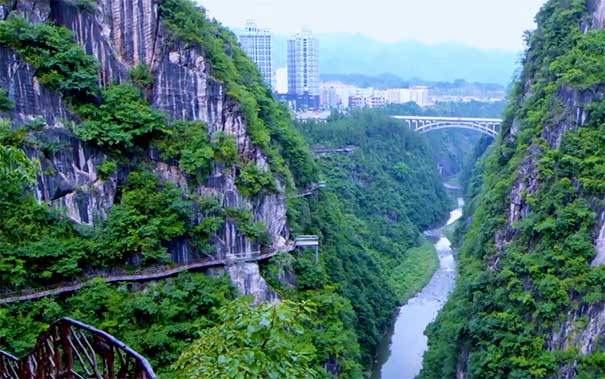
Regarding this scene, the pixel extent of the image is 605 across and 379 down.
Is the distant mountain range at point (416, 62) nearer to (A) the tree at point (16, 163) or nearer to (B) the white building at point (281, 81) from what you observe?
(B) the white building at point (281, 81)

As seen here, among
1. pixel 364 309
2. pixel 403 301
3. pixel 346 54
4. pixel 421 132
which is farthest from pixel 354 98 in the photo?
pixel 346 54

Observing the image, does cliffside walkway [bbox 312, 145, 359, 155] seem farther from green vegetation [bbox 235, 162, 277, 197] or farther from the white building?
the white building

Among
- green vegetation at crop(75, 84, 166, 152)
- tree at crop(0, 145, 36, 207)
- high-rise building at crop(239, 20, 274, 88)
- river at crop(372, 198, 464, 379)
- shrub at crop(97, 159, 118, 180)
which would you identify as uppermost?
high-rise building at crop(239, 20, 274, 88)

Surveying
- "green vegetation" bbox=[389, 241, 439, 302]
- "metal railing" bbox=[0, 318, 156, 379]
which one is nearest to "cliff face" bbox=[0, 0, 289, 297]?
"metal railing" bbox=[0, 318, 156, 379]

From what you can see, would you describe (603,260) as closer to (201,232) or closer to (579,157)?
(579,157)

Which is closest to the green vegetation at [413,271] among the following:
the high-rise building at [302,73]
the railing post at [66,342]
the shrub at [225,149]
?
the shrub at [225,149]

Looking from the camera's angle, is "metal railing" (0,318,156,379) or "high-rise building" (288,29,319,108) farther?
"high-rise building" (288,29,319,108)

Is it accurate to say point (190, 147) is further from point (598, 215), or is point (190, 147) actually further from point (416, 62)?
point (416, 62)

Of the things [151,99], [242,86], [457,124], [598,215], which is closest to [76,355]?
[151,99]
